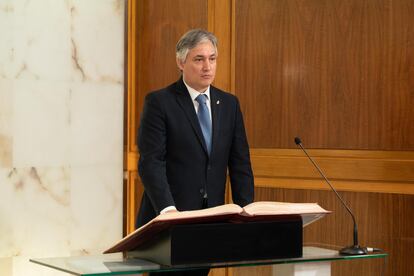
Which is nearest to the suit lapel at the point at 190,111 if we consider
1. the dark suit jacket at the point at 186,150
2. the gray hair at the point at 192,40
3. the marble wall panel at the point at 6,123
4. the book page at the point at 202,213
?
the dark suit jacket at the point at 186,150

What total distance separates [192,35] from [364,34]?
1.47 m

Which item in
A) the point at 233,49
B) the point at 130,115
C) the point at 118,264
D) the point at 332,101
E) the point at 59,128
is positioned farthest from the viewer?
the point at 130,115

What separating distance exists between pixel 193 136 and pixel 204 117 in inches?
4.4

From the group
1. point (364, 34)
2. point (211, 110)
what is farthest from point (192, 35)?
point (364, 34)

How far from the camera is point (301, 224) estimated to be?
2.60 meters

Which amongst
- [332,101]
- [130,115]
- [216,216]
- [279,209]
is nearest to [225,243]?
[216,216]

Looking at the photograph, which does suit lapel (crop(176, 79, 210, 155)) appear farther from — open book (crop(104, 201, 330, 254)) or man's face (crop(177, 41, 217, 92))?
open book (crop(104, 201, 330, 254))

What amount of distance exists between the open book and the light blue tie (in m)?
0.97

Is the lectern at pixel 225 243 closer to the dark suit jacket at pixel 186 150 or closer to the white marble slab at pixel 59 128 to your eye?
the dark suit jacket at pixel 186 150

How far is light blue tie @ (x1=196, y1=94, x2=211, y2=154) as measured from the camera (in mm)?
3533

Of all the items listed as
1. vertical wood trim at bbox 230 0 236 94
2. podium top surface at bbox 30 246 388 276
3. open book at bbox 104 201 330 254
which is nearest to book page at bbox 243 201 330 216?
open book at bbox 104 201 330 254

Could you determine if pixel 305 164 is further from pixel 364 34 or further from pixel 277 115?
pixel 364 34

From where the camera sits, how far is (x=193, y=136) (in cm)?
349

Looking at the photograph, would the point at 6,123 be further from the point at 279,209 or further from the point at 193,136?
the point at 279,209
